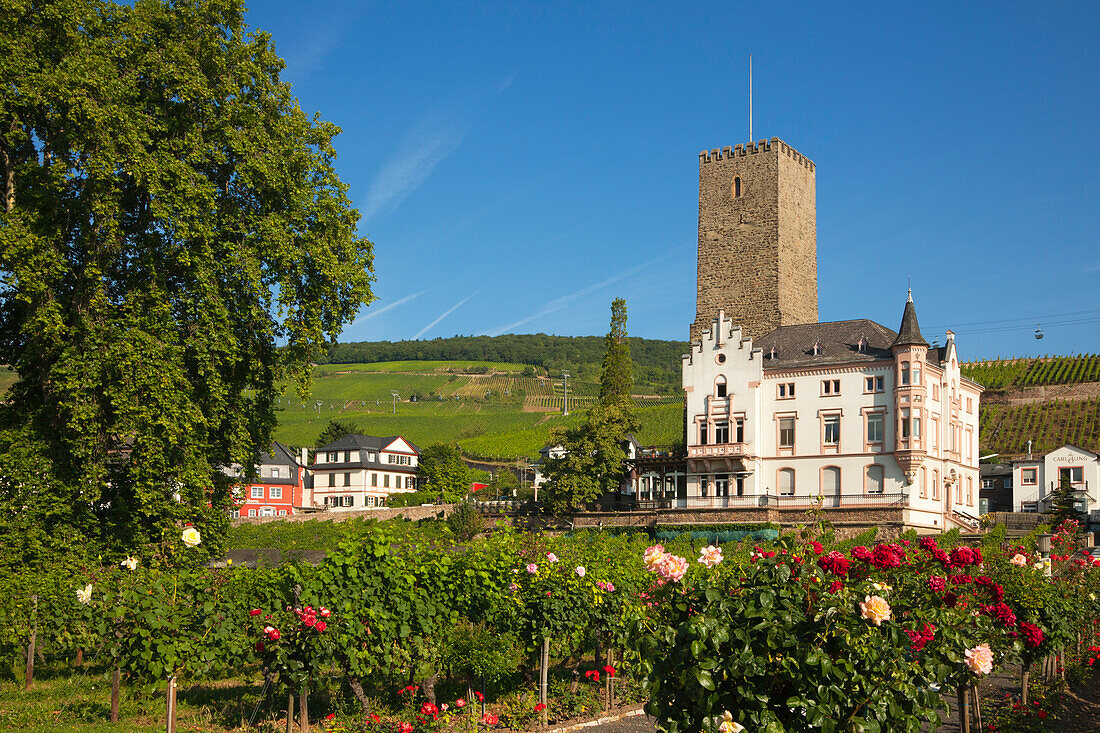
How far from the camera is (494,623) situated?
48.7 feet

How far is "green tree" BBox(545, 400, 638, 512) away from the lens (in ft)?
181

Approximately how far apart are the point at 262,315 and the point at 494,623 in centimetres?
1189

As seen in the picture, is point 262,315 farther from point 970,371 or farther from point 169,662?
point 970,371

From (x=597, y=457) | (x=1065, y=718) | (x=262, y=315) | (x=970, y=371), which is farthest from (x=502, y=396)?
(x=1065, y=718)

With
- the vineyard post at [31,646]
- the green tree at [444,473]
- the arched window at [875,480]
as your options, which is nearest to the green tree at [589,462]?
the arched window at [875,480]

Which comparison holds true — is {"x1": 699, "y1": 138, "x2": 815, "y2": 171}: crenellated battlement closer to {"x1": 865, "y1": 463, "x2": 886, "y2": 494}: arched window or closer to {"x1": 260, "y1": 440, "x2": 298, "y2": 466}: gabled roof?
{"x1": 865, "y1": 463, "x2": 886, "y2": 494}: arched window

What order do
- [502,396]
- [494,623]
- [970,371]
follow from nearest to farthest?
[494,623] → [970,371] → [502,396]

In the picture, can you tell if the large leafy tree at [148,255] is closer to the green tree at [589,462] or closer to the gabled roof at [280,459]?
the green tree at [589,462]

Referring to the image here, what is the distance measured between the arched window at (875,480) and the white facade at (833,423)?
5cm

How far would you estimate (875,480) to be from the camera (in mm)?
50562

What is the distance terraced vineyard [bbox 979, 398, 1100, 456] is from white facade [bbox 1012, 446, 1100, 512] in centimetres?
635

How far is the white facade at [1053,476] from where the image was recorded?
62.6 metres

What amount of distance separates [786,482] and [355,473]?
158 ft

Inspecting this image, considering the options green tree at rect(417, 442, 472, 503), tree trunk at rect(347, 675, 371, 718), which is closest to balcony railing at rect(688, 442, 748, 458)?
green tree at rect(417, 442, 472, 503)
